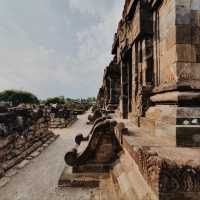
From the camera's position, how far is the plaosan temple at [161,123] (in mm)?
1660

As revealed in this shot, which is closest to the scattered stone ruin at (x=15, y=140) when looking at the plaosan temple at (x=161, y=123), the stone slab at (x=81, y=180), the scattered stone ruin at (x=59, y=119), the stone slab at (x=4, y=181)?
the stone slab at (x=4, y=181)

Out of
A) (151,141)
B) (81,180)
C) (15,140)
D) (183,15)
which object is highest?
(183,15)

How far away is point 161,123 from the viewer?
9.57 ft

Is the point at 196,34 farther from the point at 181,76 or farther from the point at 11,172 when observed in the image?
the point at 11,172

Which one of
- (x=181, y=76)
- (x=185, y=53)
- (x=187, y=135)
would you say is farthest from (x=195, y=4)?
(x=187, y=135)

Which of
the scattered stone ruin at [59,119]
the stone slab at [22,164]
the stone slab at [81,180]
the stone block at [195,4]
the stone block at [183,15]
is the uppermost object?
the stone block at [195,4]

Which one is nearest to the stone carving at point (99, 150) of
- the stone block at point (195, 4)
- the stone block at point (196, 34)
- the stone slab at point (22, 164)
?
the stone slab at point (22, 164)

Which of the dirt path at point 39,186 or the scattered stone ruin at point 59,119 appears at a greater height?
the scattered stone ruin at point 59,119

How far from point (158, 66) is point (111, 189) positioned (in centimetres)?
262

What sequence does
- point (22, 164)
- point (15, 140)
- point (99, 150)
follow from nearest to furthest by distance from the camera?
point (99, 150), point (22, 164), point (15, 140)

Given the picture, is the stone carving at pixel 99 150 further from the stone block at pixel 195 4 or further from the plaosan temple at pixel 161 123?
the stone block at pixel 195 4

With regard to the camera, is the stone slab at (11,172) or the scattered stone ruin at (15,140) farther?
the scattered stone ruin at (15,140)

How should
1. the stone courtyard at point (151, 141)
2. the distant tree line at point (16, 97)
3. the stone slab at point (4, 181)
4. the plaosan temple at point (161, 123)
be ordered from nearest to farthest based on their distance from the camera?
the plaosan temple at point (161, 123)
the stone courtyard at point (151, 141)
the stone slab at point (4, 181)
the distant tree line at point (16, 97)

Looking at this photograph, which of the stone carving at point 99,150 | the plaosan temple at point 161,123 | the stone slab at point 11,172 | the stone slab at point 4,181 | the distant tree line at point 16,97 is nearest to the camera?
the plaosan temple at point 161,123
